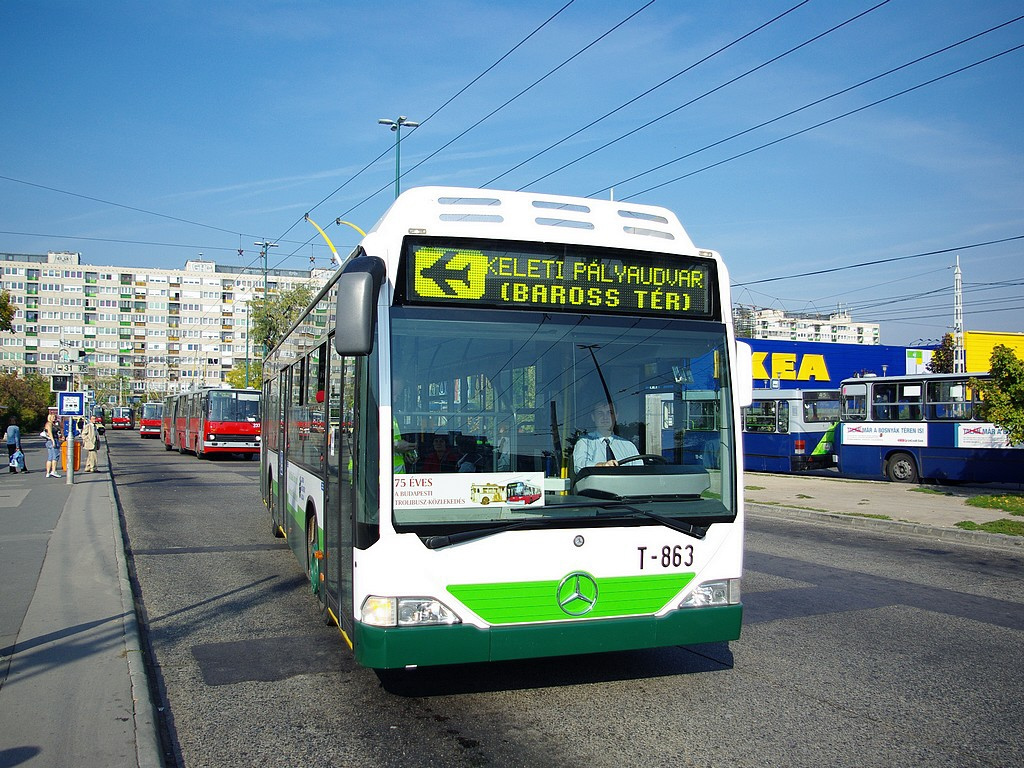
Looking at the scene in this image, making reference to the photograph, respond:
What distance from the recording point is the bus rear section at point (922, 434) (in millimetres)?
21109

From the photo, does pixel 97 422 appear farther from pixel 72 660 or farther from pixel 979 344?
pixel 72 660

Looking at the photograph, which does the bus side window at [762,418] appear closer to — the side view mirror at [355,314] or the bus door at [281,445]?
the bus door at [281,445]

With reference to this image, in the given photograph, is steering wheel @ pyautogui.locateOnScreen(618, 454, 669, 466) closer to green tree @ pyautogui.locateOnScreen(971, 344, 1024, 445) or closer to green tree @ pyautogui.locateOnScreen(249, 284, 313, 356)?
green tree @ pyautogui.locateOnScreen(971, 344, 1024, 445)

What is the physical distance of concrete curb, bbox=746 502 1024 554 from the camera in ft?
43.5

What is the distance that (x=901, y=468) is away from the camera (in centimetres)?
2375

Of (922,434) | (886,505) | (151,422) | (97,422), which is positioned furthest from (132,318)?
(886,505)

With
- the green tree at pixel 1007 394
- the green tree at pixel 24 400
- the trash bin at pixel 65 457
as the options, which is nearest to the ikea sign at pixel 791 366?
the green tree at pixel 1007 394

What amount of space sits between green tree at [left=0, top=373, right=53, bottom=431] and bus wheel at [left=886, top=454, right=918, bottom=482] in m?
46.7

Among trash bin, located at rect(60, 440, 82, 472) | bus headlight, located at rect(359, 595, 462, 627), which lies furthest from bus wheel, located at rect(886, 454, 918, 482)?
trash bin, located at rect(60, 440, 82, 472)

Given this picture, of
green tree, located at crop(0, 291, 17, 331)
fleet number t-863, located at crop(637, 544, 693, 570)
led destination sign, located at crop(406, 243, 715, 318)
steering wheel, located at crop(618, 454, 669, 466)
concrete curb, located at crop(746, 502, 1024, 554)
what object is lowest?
concrete curb, located at crop(746, 502, 1024, 554)

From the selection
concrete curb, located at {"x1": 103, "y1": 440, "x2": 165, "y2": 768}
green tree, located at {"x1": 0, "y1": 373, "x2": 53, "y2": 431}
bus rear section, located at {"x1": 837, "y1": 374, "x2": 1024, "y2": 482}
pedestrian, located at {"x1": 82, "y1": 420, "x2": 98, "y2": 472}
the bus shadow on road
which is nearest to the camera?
concrete curb, located at {"x1": 103, "y1": 440, "x2": 165, "y2": 768}

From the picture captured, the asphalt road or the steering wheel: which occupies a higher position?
the steering wheel

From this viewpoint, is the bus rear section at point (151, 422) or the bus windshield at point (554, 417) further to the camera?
the bus rear section at point (151, 422)

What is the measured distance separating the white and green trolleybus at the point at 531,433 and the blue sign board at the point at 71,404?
67.2 ft
